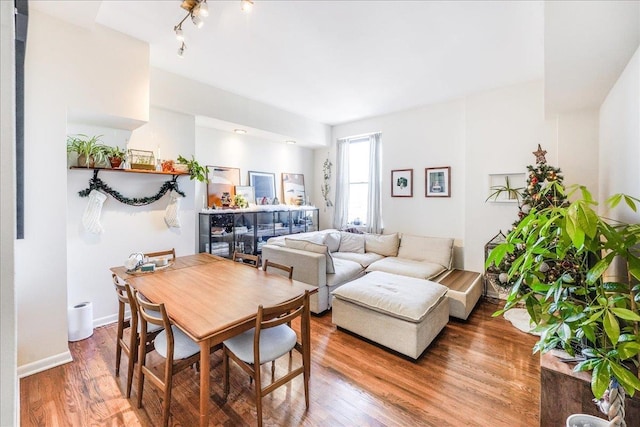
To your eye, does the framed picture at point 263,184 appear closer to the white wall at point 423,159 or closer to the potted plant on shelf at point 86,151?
the white wall at point 423,159

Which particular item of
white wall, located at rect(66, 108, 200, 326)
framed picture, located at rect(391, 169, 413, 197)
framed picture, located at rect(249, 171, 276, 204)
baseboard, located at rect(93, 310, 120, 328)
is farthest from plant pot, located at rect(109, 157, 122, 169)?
framed picture, located at rect(391, 169, 413, 197)

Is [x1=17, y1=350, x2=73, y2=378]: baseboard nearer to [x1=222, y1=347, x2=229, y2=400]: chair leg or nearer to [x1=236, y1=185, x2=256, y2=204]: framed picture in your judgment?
[x1=222, y1=347, x2=229, y2=400]: chair leg

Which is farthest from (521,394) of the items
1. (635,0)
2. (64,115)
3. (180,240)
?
(64,115)

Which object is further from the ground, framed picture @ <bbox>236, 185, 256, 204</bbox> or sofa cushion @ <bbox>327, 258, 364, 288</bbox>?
framed picture @ <bbox>236, 185, 256, 204</bbox>

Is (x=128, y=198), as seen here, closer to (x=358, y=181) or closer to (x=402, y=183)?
(x=358, y=181)

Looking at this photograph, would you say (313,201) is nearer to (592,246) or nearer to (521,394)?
(521,394)

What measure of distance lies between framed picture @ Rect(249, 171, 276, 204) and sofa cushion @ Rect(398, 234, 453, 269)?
2560 mm

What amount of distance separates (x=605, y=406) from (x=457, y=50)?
120 inches

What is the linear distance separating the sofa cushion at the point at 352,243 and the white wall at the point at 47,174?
3.69 metres

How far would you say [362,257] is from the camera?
4477 millimetres

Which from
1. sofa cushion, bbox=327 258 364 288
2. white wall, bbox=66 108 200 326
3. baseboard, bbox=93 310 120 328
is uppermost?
white wall, bbox=66 108 200 326

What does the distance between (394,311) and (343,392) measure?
0.82 metres

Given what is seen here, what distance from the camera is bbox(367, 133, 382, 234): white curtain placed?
522 centimetres

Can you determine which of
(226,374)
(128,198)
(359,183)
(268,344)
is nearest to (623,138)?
(268,344)
